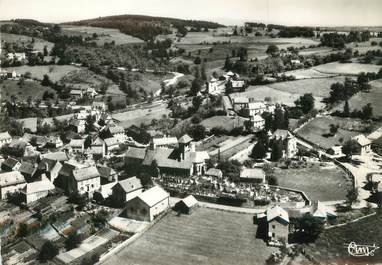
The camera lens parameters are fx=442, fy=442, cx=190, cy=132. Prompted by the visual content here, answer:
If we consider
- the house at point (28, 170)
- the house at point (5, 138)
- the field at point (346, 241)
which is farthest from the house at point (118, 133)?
the field at point (346, 241)

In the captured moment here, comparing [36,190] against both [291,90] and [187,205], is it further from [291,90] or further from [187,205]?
[291,90]

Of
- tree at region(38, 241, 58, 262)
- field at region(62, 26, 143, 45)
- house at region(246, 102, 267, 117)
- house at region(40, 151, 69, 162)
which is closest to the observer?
tree at region(38, 241, 58, 262)

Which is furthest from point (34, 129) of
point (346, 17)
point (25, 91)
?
point (346, 17)

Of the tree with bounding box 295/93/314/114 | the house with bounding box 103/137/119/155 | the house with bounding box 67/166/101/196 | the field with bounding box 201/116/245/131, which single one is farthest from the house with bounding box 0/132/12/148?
the tree with bounding box 295/93/314/114

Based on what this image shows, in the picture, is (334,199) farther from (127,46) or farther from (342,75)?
(127,46)

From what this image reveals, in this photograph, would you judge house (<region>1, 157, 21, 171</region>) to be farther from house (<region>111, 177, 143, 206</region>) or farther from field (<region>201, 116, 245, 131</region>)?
field (<region>201, 116, 245, 131</region>)

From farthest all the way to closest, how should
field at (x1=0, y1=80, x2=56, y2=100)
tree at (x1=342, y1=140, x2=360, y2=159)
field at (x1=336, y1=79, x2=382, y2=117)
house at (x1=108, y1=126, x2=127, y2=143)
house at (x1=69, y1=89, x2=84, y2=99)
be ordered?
1. house at (x1=69, y1=89, x2=84, y2=99)
2. field at (x1=0, y1=80, x2=56, y2=100)
3. field at (x1=336, y1=79, x2=382, y2=117)
4. house at (x1=108, y1=126, x2=127, y2=143)
5. tree at (x1=342, y1=140, x2=360, y2=159)
